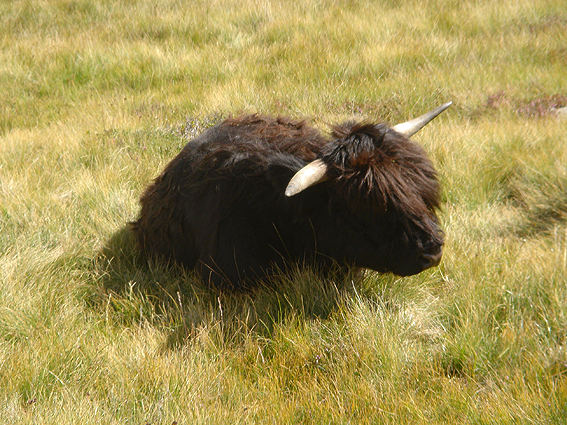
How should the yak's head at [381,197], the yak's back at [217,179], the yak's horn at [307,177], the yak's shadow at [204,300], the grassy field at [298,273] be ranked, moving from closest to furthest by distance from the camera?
the grassy field at [298,273], the yak's horn at [307,177], the yak's head at [381,197], the yak's shadow at [204,300], the yak's back at [217,179]

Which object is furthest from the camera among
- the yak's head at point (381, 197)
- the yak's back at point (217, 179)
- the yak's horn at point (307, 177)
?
the yak's back at point (217, 179)

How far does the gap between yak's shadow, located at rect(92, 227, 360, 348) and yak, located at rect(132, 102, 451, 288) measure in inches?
4.8

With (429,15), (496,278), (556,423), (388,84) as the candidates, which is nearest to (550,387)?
(556,423)

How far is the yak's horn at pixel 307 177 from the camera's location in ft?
10.4

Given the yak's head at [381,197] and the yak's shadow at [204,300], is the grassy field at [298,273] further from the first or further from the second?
the yak's head at [381,197]

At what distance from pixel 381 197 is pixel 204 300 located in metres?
1.45

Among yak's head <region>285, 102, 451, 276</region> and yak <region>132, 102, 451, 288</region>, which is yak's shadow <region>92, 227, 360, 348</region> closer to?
yak <region>132, 102, 451, 288</region>

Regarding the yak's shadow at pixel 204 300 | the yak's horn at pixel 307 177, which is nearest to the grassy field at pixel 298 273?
the yak's shadow at pixel 204 300

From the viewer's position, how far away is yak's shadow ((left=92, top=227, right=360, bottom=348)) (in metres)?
3.56

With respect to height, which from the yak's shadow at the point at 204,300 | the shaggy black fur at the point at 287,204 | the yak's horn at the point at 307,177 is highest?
the yak's horn at the point at 307,177

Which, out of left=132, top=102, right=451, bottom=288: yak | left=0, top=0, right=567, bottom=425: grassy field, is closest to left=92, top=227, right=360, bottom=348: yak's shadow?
left=0, top=0, right=567, bottom=425: grassy field

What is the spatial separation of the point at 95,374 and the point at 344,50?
265 inches

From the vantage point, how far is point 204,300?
4008 millimetres

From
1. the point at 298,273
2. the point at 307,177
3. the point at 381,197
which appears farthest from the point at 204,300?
the point at 381,197
